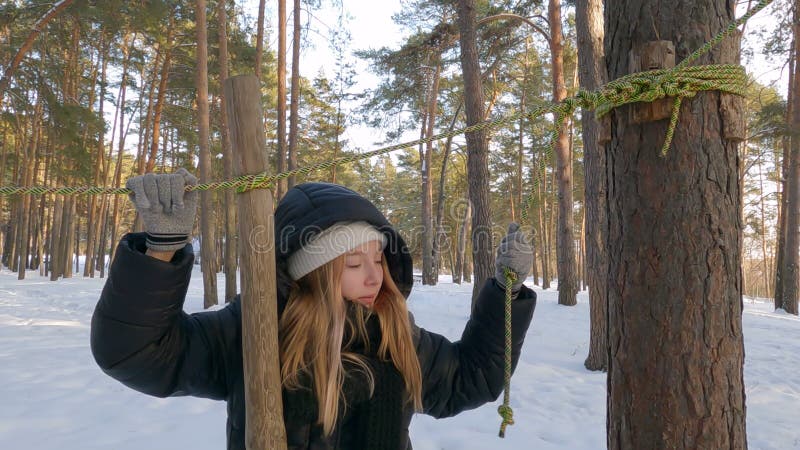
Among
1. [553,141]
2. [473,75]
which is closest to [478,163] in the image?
[473,75]

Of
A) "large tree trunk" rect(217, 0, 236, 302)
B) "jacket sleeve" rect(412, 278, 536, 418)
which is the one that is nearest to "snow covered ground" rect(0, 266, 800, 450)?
"jacket sleeve" rect(412, 278, 536, 418)

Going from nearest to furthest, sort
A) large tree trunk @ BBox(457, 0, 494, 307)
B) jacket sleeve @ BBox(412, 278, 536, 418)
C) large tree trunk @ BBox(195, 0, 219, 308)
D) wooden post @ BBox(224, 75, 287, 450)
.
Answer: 1. wooden post @ BBox(224, 75, 287, 450)
2. jacket sleeve @ BBox(412, 278, 536, 418)
3. large tree trunk @ BBox(457, 0, 494, 307)
4. large tree trunk @ BBox(195, 0, 219, 308)

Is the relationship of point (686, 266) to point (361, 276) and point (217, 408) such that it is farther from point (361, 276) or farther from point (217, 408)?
point (217, 408)

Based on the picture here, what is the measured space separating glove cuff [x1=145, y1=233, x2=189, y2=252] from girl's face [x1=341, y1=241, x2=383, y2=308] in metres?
0.53

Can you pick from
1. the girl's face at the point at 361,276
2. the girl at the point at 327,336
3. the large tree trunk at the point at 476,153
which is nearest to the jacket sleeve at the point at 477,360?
the girl at the point at 327,336

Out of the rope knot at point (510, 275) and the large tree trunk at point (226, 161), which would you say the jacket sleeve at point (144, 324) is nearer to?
the rope knot at point (510, 275)

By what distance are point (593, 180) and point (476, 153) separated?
2072 millimetres

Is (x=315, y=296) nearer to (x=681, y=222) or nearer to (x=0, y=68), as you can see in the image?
(x=681, y=222)

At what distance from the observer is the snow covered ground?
3264mm

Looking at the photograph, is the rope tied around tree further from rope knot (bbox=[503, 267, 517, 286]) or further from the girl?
rope knot (bbox=[503, 267, 517, 286])

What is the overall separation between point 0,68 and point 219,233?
19.5m

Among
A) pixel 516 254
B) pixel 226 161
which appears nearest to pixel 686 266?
pixel 516 254

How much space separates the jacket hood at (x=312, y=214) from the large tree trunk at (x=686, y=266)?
827 millimetres

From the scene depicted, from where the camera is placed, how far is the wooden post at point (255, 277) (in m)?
1.21
